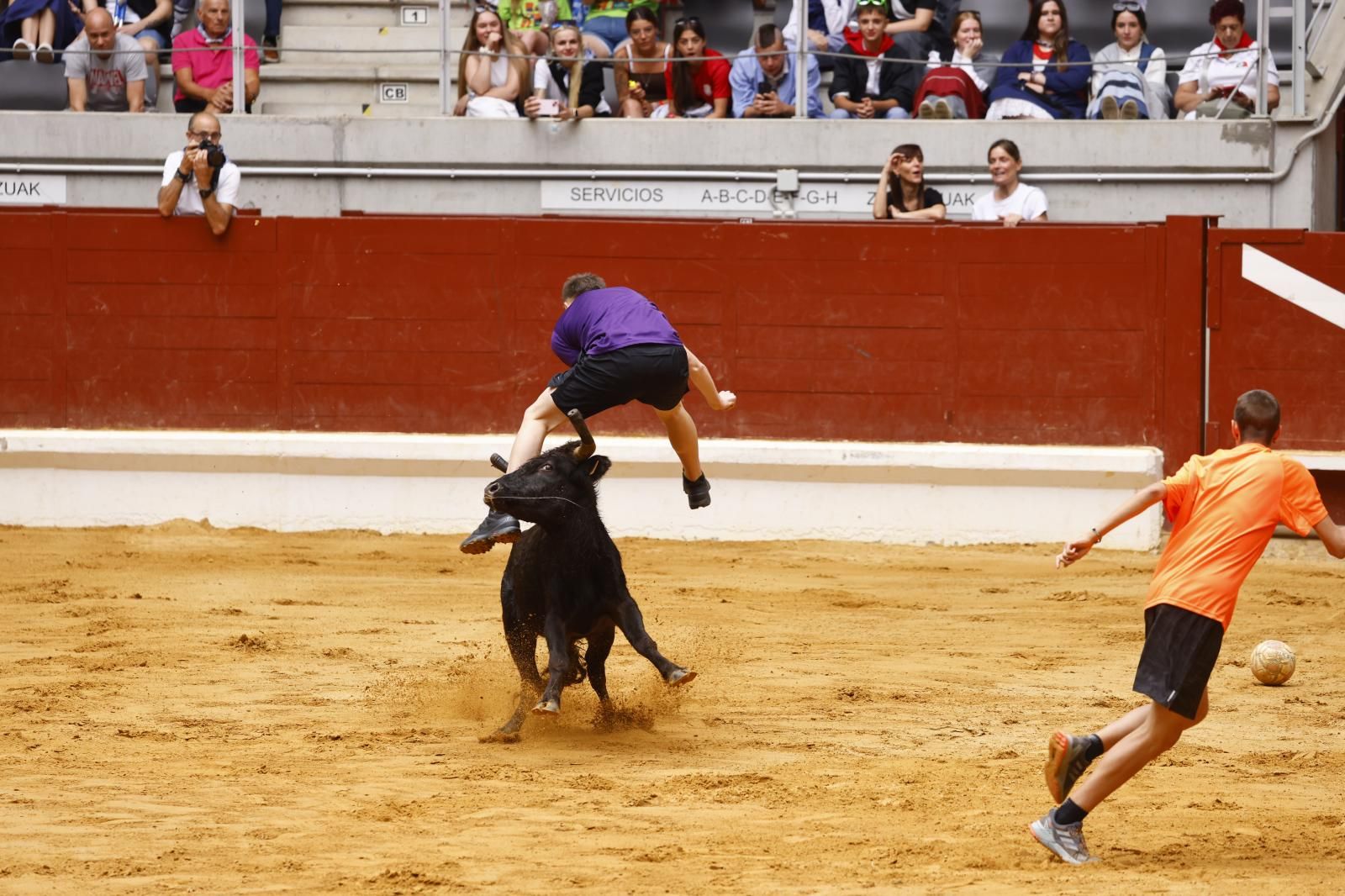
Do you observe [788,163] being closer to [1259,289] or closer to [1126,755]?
[1259,289]

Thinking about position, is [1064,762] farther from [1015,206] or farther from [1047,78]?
[1047,78]

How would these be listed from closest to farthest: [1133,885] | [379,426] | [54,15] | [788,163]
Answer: [1133,885] → [379,426] → [788,163] → [54,15]

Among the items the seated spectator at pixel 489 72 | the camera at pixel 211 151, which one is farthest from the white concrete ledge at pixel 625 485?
the seated spectator at pixel 489 72

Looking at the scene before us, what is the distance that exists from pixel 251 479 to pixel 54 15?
415 centimetres

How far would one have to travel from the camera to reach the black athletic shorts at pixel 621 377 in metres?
6.41

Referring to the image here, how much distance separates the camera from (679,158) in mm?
11594

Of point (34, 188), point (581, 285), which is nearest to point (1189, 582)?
point (581, 285)

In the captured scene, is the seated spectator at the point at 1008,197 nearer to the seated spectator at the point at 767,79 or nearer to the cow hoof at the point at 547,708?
the seated spectator at the point at 767,79

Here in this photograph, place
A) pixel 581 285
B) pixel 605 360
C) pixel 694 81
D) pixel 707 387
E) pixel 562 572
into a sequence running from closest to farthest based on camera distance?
pixel 562 572 → pixel 605 360 → pixel 581 285 → pixel 707 387 → pixel 694 81

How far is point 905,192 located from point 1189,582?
21.6 ft

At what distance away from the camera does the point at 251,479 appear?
1052 cm

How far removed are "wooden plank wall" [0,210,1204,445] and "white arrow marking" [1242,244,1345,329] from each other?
0.32 metres

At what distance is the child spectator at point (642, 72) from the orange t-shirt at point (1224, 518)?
26.2ft

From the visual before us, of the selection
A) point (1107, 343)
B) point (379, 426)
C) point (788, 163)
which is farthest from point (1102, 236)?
point (379, 426)
